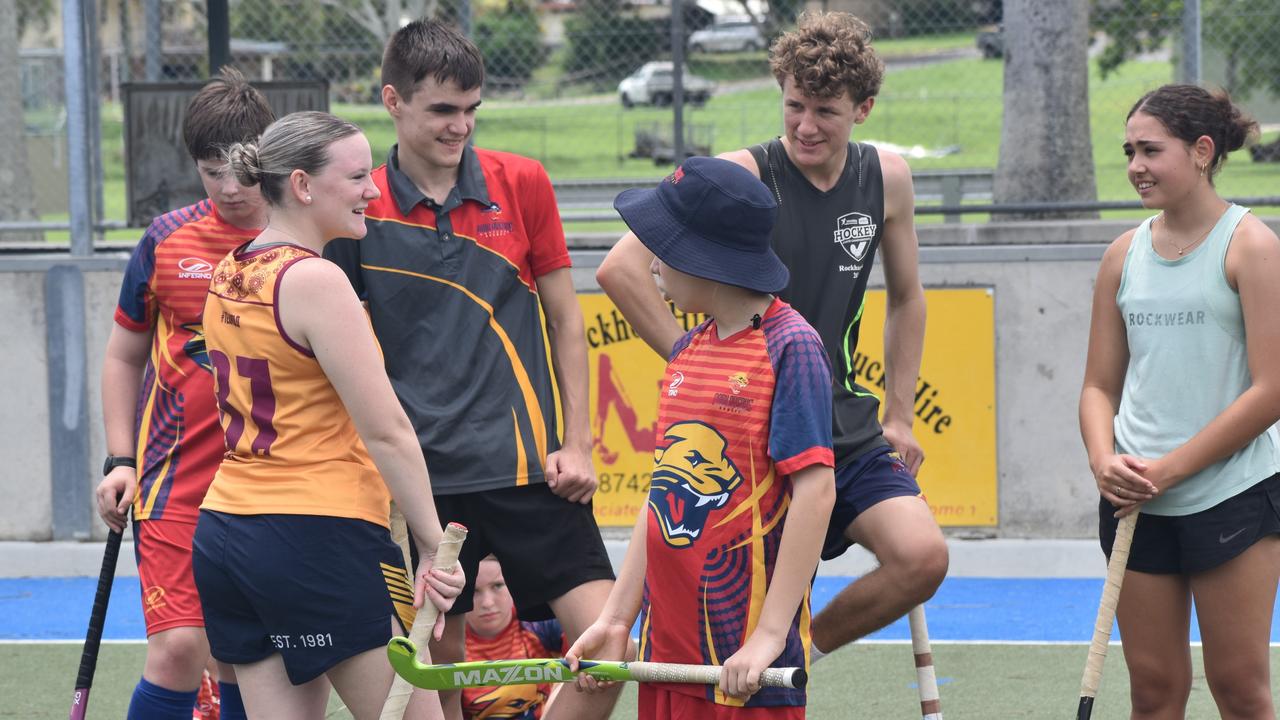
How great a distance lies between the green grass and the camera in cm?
895

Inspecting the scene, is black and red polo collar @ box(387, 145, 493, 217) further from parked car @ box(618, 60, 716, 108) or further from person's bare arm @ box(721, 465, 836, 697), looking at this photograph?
parked car @ box(618, 60, 716, 108)

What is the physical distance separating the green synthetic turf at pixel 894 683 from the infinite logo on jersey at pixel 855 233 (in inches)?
78.1

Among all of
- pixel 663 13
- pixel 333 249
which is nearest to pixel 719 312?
pixel 333 249

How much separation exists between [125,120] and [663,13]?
9.99 ft

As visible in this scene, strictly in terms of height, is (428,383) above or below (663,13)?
below

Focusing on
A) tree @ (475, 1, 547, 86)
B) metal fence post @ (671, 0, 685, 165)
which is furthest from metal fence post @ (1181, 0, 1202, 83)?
tree @ (475, 1, 547, 86)

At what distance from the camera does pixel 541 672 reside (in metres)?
3.41

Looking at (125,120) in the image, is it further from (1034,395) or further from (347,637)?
(347,637)

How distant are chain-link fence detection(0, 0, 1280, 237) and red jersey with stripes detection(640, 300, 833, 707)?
5254mm

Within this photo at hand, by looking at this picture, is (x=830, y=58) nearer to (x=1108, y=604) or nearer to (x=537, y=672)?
(x=1108, y=604)

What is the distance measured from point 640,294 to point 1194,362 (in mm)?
1496

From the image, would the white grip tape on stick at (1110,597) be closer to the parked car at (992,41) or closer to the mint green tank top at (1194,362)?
the mint green tank top at (1194,362)

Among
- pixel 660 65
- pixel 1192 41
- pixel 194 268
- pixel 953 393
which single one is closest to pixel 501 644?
pixel 194 268

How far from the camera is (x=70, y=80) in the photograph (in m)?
8.11
